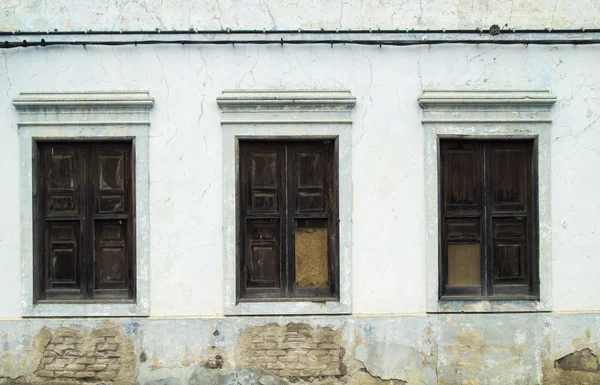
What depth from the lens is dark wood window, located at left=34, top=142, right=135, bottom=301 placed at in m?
6.07

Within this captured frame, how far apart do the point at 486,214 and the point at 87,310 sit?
13.0 ft

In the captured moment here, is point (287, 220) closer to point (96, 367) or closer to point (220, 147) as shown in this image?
point (220, 147)

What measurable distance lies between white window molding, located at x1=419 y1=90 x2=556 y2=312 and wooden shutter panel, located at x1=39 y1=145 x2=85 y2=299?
3.36 m

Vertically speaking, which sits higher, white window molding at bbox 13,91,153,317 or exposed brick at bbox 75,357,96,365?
white window molding at bbox 13,91,153,317

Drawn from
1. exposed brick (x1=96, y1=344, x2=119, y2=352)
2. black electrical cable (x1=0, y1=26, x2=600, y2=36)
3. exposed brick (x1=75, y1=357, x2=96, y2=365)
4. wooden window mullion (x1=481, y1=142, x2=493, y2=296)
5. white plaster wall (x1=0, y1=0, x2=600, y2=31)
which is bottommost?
exposed brick (x1=75, y1=357, x2=96, y2=365)

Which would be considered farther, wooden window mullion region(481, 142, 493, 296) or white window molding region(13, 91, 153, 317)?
wooden window mullion region(481, 142, 493, 296)

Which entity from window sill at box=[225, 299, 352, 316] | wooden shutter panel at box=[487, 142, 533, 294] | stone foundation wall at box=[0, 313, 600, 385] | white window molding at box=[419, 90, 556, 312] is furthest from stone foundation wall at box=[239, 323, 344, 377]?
wooden shutter panel at box=[487, 142, 533, 294]

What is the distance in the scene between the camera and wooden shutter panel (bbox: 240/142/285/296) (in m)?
6.09

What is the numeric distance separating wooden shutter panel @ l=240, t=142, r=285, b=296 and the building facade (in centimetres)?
2

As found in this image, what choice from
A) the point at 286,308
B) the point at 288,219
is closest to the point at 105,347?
the point at 286,308

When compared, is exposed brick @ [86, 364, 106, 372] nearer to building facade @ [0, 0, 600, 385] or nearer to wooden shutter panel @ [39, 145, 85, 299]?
Result: building facade @ [0, 0, 600, 385]

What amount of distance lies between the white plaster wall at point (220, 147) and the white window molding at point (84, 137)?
0.08 m

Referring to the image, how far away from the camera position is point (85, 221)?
607 centimetres

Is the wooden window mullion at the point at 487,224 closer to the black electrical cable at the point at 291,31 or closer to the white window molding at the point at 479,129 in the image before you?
the white window molding at the point at 479,129
